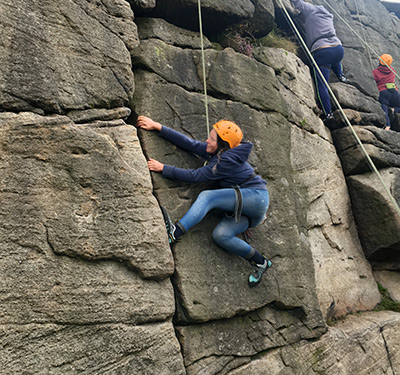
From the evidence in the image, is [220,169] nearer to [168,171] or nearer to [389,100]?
A: [168,171]

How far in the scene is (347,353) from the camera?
565 centimetres

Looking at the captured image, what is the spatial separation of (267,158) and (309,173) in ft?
4.83

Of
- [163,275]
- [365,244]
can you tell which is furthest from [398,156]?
[163,275]

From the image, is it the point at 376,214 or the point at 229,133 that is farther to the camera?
the point at 376,214

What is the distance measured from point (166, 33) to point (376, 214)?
546 cm

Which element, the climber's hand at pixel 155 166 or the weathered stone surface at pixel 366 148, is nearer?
the climber's hand at pixel 155 166

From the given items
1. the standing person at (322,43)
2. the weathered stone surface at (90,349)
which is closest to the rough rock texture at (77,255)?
the weathered stone surface at (90,349)

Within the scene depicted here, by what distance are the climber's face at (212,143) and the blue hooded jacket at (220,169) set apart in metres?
0.10

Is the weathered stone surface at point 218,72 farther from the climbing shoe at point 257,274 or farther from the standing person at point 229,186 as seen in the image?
the climbing shoe at point 257,274

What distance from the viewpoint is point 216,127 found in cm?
501

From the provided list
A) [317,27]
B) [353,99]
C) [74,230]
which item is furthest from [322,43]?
[74,230]

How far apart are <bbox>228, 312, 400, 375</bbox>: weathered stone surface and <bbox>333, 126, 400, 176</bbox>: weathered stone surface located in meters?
3.14

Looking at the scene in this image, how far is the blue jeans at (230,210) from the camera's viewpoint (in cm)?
466

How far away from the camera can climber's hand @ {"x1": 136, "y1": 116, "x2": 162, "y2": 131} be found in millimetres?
5074
